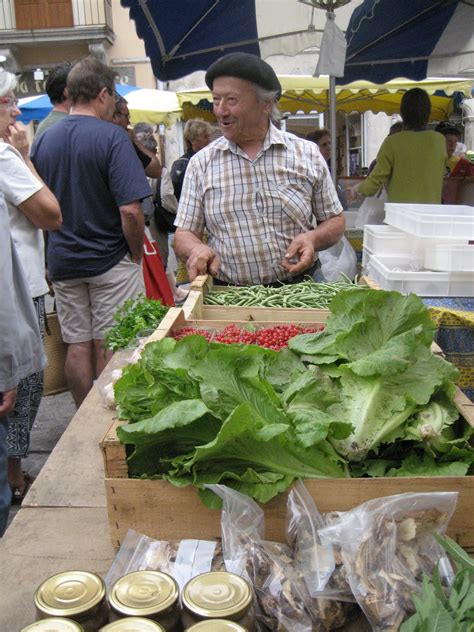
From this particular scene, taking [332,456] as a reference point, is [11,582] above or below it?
below

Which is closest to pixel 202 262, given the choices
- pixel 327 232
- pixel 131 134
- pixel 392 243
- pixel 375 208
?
pixel 327 232

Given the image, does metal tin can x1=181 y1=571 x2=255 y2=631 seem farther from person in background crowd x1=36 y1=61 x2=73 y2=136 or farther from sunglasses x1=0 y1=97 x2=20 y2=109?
person in background crowd x1=36 y1=61 x2=73 y2=136

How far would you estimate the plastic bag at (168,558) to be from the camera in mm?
1259

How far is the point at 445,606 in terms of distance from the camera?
110 cm

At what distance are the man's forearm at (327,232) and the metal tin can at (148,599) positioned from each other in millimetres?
2408

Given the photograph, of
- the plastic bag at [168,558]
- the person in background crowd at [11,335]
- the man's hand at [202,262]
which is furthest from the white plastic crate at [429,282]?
the plastic bag at [168,558]

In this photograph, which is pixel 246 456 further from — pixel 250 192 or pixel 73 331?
pixel 73 331

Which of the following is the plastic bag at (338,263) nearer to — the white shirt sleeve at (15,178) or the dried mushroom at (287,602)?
the white shirt sleeve at (15,178)

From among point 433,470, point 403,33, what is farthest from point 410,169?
point 433,470

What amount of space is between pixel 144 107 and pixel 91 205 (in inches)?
256

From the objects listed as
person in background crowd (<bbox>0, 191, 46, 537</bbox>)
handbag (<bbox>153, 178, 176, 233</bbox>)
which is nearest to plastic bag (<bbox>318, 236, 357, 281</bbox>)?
handbag (<bbox>153, 178, 176, 233</bbox>)

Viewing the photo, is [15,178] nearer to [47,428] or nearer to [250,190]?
[250,190]

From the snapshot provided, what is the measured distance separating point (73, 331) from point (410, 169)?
333cm

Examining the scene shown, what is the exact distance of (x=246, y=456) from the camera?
1412 millimetres
